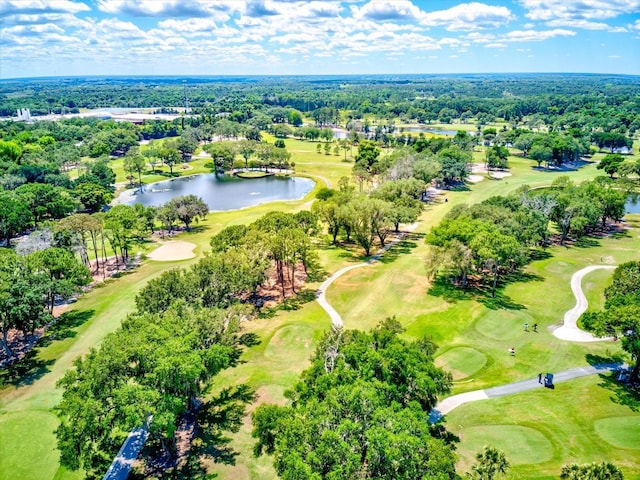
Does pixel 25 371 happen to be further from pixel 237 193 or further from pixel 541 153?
pixel 541 153

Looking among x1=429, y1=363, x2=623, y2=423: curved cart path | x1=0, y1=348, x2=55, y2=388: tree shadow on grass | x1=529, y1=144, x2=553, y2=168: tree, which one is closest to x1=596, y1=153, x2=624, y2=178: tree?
x1=529, y1=144, x2=553, y2=168: tree

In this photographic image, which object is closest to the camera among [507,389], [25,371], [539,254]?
[507,389]

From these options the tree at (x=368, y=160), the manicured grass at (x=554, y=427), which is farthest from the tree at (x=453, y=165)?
the manicured grass at (x=554, y=427)

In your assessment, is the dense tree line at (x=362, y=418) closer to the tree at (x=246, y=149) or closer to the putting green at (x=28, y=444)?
the putting green at (x=28, y=444)

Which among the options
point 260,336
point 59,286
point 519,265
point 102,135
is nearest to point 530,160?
point 519,265

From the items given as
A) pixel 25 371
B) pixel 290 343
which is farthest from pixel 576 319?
pixel 25 371

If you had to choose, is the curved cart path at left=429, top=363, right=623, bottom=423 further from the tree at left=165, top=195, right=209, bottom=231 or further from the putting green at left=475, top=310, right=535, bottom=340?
the tree at left=165, top=195, right=209, bottom=231
